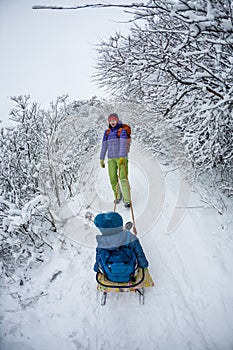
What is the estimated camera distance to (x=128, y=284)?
256 cm

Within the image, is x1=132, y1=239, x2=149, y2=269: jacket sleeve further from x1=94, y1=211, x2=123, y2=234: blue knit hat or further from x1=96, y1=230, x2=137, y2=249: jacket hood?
x1=94, y1=211, x2=123, y2=234: blue knit hat

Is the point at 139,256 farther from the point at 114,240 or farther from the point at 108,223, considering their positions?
the point at 108,223

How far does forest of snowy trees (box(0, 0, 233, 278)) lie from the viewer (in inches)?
75.2

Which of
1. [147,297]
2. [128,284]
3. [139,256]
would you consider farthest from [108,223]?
[147,297]

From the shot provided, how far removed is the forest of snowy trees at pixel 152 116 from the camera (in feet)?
6.27

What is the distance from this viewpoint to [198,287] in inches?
108

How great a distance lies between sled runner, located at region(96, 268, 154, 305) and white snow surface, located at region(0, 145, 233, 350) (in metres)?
0.28

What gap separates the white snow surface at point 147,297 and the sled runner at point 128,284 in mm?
284

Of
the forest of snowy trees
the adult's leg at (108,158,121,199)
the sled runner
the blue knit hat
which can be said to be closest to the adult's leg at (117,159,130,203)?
the adult's leg at (108,158,121,199)

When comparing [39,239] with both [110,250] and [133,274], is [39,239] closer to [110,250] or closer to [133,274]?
[110,250]

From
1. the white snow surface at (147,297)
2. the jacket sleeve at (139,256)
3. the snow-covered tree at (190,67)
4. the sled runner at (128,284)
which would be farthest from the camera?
the jacket sleeve at (139,256)

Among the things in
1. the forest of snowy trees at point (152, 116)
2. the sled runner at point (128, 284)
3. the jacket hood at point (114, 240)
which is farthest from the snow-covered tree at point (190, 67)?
the sled runner at point (128, 284)

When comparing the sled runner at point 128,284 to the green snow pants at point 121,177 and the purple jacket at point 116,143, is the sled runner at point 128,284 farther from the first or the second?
the purple jacket at point 116,143

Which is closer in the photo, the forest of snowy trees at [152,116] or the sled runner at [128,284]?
the forest of snowy trees at [152,116]
